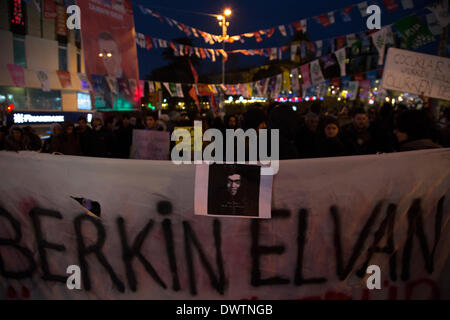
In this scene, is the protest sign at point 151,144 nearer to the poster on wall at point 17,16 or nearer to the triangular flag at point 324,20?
the triangular flag at point 324,20

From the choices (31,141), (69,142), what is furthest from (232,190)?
(31,141)

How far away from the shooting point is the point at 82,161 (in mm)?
2600

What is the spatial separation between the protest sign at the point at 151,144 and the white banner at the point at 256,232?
97.7 inches

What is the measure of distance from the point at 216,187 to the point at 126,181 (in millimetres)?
692

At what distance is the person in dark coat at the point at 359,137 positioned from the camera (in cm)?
460

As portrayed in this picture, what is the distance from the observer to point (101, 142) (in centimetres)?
715

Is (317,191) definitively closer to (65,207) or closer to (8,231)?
(65,207)

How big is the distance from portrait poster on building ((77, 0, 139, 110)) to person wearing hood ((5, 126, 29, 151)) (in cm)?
189

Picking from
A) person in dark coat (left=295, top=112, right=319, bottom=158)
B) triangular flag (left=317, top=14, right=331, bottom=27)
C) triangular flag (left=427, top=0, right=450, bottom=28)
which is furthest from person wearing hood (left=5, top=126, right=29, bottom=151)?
triangular flag (left=317, top=14, right=331, bottom=27)

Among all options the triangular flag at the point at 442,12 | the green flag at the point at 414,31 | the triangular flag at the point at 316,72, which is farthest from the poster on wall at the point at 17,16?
the triangular flag at the point at 442,12

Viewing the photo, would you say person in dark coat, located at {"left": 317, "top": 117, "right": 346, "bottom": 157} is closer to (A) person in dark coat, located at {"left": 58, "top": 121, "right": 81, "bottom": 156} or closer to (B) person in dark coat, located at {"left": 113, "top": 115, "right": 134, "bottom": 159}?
(B) person in dark coat, located at {"left": 113, "top": 115, "right": 134, "bottom": 159}

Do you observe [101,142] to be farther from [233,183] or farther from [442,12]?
[442,12]

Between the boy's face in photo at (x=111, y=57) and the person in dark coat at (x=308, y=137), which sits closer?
the person in dark coat at (x=308, y=137)

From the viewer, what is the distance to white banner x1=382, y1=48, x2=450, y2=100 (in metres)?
4.07
